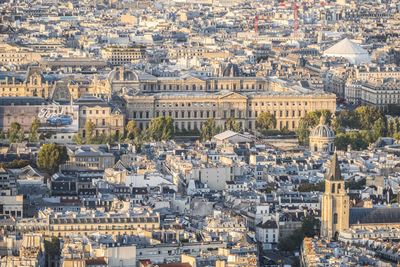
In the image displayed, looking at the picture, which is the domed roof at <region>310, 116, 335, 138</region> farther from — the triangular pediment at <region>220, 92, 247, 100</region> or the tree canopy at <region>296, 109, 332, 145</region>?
the triangular pediment at <region>220, 92, 247, 100</region>

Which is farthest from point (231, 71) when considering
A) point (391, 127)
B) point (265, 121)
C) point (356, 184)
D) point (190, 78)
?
point (356, 184)

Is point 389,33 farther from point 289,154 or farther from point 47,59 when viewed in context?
point 289,154

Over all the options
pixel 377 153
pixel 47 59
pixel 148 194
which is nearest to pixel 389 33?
pixel 47 59

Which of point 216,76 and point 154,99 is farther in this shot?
point 216,76

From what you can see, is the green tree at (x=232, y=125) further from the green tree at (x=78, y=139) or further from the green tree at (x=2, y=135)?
the green tree at (x=2, y=135)

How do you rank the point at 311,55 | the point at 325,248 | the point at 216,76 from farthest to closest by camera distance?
the point at 311,55 < the point at 216,76 < the point at 325,248

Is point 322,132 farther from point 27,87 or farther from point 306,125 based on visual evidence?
point 27,87
